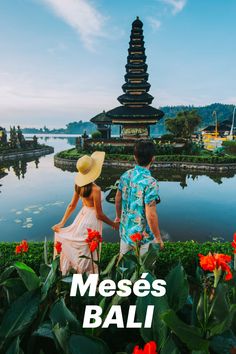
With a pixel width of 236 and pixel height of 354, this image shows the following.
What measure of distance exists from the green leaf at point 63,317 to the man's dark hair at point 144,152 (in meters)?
1.89

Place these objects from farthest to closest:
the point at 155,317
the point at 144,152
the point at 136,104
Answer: the point at 136,104, the point at 144,152, the point at 155,317

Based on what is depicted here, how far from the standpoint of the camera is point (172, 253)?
454 cm

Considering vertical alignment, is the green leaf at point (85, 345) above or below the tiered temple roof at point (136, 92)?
below

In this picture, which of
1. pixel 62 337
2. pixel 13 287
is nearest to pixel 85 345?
pixel 62 337

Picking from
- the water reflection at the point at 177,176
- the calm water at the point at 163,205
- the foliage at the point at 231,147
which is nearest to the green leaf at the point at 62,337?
the calm water at the point at 163,205

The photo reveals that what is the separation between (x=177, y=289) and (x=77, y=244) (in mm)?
1729

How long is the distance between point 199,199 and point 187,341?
413 inches

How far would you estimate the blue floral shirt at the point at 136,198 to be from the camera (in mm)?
3090

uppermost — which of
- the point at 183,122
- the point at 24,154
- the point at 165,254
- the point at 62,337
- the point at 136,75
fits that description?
the point at 136,75

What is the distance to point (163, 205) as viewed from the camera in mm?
10258

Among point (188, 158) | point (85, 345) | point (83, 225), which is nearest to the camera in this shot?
point (85, 345)

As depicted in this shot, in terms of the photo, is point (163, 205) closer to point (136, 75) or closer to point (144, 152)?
point (144, 152)

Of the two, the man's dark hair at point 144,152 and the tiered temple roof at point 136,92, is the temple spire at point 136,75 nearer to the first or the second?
the tiered temple roof at point 136,92

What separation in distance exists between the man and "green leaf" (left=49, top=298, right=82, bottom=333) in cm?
168
